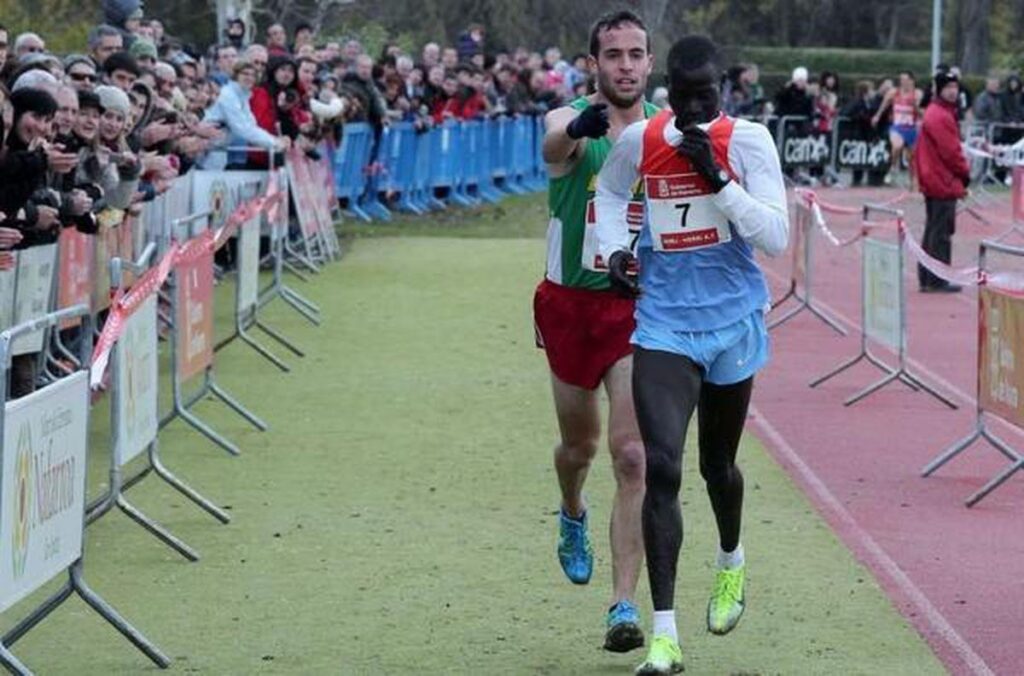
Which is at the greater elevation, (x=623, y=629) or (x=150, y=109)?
(x=150, y=109)

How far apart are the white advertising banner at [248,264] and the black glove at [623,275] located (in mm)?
7384

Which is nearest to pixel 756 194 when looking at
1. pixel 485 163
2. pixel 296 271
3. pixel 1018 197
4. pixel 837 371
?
pixel 837 371

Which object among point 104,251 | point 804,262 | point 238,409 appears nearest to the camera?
point 238,409

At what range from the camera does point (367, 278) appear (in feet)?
76.0

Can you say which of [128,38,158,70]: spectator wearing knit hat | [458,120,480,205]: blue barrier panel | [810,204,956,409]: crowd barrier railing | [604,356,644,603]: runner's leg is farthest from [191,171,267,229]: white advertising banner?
[458,120,480,205]: blue barrier panel

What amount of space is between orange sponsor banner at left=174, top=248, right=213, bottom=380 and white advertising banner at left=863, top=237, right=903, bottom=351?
175 inches

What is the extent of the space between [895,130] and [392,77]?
41.2 feet

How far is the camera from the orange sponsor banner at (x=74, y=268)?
1297cm

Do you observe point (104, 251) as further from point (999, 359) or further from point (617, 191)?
point (617, 191)

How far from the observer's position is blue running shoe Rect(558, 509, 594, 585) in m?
9.11

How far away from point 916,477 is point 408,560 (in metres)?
3.56

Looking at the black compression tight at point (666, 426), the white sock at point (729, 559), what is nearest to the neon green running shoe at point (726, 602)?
the white sock at point (729, 559)

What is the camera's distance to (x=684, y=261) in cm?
792

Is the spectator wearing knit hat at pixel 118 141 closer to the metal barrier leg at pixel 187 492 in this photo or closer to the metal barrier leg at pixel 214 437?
the metal barrier leg at pixel 214 437
